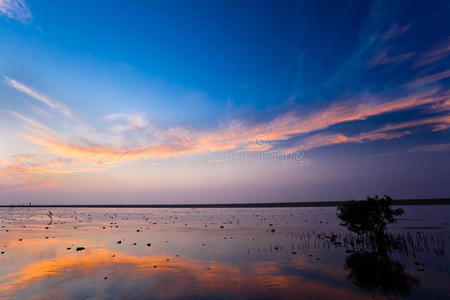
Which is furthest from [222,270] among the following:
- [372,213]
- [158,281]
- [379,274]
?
[372,213]

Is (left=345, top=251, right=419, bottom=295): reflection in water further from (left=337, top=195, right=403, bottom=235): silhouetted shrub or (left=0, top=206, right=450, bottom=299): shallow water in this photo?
(left=337, top=195, right=403, bottom=235): silhouetted shrub

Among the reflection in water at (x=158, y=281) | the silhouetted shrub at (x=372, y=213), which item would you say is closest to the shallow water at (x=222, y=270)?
the reflection in water at (x=158, y=281)

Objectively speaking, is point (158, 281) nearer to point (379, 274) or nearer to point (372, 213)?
point (379, 274)

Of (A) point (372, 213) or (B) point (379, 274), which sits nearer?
(B) point (379, 274)

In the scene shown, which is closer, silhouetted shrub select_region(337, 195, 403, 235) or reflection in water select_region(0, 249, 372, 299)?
reflection in water select_region(0, 249, 372, 299)

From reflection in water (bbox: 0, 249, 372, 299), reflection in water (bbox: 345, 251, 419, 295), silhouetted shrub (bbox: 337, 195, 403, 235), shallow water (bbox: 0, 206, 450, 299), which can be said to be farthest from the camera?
silhouetted shrub (bbox: 337, 195, 403, 235)

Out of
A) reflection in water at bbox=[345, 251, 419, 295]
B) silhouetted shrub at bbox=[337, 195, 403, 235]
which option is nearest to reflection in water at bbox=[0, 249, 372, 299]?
reflection in water at bbox=[345, 251, 419, 295]

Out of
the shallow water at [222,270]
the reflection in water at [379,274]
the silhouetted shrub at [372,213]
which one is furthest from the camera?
the silhouetted shrub at [372,213]

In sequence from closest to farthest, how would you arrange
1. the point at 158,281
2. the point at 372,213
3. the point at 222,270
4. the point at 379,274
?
the point at 158,281, the point at 379,274, the point at 222,270, the point at 372,213

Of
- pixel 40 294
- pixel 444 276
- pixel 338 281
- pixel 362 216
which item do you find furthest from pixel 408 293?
pixel 40 294

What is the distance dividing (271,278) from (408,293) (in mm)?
7519

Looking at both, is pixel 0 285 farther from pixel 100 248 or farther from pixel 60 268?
pixel 100 248

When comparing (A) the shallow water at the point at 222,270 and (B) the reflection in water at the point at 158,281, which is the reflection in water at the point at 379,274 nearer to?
(A) the shallow water at the point at 222,270

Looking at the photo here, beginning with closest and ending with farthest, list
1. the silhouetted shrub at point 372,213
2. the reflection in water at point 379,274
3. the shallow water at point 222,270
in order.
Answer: the shallow water at point 222,270
the reflection in water at point 379,274
the silhouetted shrub at point 372,213
